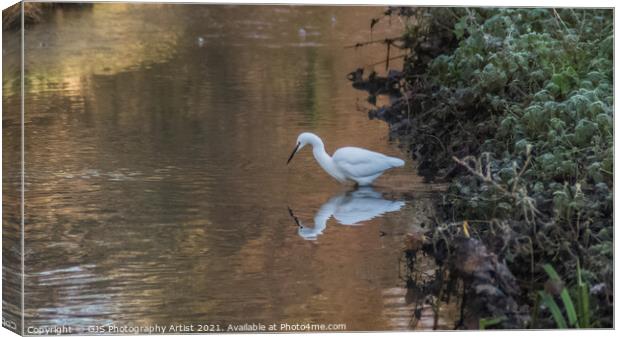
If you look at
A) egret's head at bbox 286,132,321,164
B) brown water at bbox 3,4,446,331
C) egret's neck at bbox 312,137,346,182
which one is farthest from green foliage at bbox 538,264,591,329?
egret's head at bbox 286,132,321,164

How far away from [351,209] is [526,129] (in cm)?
126

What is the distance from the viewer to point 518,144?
26.7 ft

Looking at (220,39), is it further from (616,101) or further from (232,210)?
(616,101)

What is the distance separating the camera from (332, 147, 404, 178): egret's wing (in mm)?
9148

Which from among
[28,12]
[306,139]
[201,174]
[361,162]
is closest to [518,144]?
[361,162]

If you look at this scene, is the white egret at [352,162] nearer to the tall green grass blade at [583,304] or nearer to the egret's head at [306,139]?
the egret's head at [306,139]

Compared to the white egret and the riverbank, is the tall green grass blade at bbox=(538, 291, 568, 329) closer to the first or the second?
the riverbank

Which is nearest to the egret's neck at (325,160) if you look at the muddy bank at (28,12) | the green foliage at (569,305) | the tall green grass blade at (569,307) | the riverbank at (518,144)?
the riverbank at (518,144)

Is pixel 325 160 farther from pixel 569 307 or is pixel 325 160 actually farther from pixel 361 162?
pixel 569 307

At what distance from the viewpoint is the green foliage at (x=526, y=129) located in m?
7.19

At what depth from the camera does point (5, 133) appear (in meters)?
6.94

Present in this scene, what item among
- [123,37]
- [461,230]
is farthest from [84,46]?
[461,230]

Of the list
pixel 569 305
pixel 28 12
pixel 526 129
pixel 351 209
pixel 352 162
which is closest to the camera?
→ pixel 569 305

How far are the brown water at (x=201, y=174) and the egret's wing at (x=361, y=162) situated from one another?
16 centimetres
